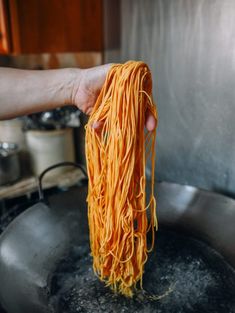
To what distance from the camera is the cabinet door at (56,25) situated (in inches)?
59.7

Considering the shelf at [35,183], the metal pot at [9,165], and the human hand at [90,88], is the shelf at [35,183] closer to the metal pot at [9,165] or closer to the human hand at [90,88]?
the metal pot at [9,165]

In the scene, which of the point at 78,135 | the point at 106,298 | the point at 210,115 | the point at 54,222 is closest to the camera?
the point at 106,298

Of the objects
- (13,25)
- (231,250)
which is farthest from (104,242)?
(13,25)

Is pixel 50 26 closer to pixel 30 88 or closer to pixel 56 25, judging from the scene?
pixel 56 25

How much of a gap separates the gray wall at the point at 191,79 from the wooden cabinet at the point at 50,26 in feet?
0.61

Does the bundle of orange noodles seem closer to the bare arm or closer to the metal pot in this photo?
the bare arm

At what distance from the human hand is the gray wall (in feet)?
1.93

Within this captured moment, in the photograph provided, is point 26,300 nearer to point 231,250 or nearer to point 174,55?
point 231,250

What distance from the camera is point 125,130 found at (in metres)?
0.88

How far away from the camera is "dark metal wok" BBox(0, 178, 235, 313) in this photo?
3.03 feet

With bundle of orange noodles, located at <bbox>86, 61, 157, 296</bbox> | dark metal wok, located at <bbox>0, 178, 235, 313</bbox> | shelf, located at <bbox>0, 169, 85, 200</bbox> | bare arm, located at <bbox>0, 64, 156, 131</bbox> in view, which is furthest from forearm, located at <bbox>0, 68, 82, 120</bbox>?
shelf, located at <bbox>0, 169, 85, 200</bbox>

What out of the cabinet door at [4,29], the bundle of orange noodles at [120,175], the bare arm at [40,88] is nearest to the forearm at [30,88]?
the bare arm at [40,88]

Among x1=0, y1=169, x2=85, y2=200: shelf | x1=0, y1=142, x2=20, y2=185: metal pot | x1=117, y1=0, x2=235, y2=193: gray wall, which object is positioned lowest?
x1=0, y1=169, x2=85, y2=200: shelf

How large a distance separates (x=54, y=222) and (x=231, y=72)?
98 centimetres
